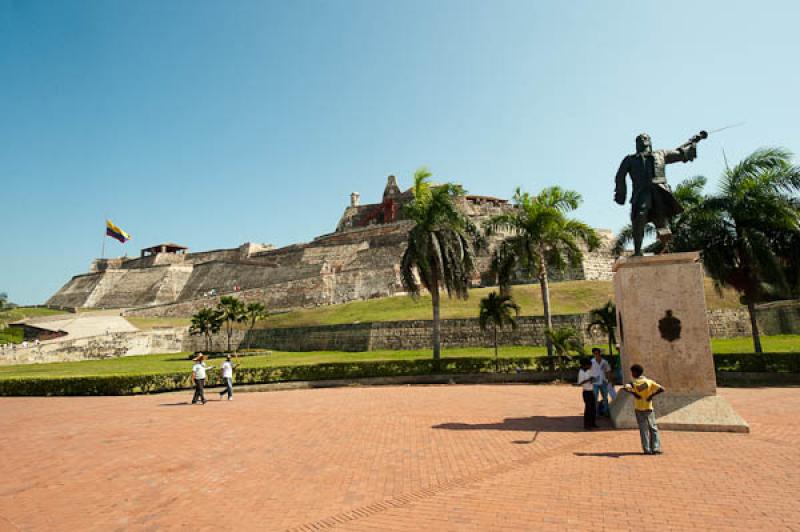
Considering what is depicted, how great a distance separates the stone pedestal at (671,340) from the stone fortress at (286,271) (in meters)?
35.0

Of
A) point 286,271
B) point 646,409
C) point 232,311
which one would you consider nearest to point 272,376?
point 646,409

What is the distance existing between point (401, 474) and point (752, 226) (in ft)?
59.9

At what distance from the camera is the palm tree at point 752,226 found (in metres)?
17.8

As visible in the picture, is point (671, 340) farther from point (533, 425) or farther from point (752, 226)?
point (752, 226)

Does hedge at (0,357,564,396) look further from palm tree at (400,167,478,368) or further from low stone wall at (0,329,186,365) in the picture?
low stone wall at (0,329,186,365)

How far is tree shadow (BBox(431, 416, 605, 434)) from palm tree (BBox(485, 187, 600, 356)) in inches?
376

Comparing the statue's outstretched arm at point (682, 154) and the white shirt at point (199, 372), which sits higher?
the statue's outstretched arm at point (682, 154)

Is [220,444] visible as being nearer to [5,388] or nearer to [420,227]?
[420,227]

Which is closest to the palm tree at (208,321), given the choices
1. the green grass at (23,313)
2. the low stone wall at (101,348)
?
the low stone wall at (101,348)

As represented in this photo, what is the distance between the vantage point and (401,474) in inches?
262

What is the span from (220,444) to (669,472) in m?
7.41

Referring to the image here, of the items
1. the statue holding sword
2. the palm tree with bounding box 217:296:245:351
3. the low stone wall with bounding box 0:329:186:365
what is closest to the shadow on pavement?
the statue holding sword

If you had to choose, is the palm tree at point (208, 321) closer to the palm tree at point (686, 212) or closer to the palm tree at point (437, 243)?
the palm tree at point (437, 243)

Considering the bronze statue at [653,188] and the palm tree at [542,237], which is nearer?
the bronze statue at [653,188]
